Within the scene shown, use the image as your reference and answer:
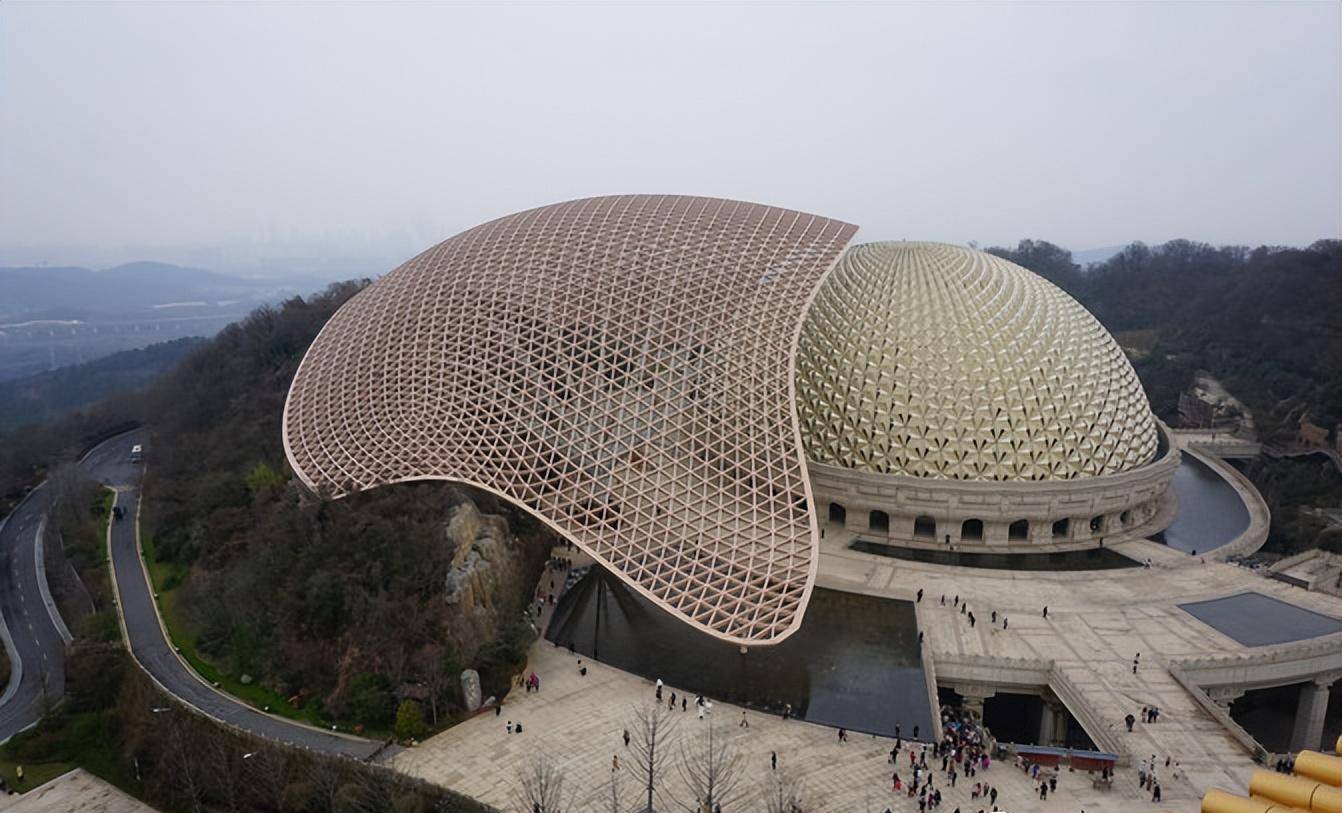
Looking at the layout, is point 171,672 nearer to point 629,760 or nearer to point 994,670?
point 629,760

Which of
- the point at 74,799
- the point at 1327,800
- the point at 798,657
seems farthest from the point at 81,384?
the point at 1327,800

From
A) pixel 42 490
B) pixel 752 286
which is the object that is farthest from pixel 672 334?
pixel 42 490

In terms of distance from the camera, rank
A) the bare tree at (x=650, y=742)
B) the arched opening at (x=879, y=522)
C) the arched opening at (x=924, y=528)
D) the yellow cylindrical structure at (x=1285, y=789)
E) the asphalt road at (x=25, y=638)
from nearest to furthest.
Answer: the yellow cylindrical structure at (x=1285, y=789), the bare tree at (x=650, y=742), the asphalt road at (x=25, y=638), the arched opening at (x=924, y=528), the arched opening at (x=879, y=522)

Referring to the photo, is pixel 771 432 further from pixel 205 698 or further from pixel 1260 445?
pixel 1260 445

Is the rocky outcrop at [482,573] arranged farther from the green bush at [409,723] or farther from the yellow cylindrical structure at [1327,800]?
the yellow cylindrical structure at [1327,800]

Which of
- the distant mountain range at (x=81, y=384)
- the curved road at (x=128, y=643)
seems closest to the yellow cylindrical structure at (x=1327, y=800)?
the curved road at (x=128, y=643)

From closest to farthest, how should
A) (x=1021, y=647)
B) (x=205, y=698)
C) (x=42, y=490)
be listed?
1. (x=205, y=698)
2. (x=1021, y=647)
3. (x=42, y=490)
